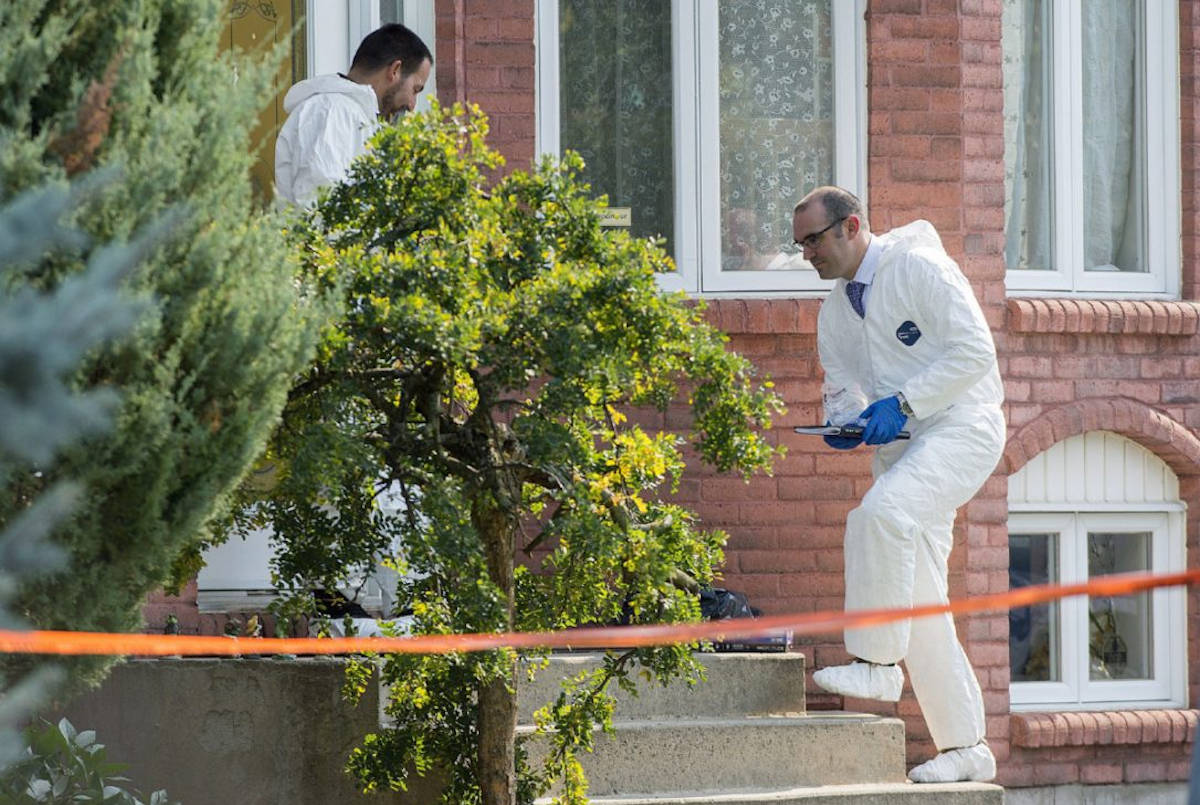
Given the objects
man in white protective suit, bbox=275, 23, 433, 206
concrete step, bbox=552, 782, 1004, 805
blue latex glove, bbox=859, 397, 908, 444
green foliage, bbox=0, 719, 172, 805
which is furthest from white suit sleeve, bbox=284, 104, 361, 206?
concrete step, bbox=552, 782, 1004, 805

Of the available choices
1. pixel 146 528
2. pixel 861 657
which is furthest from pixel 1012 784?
pixel 146 528

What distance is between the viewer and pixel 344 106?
290 inches

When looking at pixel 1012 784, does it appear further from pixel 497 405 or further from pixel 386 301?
pixel 386 301

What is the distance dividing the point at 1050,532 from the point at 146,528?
5.56 meters

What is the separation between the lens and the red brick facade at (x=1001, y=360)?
8438mm

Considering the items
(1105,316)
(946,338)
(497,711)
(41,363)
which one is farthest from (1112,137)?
(41,363)

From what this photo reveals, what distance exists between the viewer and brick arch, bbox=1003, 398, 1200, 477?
8.73 m

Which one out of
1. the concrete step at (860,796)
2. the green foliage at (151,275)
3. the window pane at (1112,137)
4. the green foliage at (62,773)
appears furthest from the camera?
the window pane at (1112,137)

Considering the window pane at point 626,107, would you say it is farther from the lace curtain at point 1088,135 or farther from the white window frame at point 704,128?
the lace curtain at point 1088,135

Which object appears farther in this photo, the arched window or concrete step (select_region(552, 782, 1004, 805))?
the arched window

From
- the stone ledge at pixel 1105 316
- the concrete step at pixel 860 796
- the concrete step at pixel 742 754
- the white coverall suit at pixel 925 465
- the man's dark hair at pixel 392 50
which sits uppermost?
the man's dark hair at pixel 392 50

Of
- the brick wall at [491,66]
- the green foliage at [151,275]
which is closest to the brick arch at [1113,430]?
the brick wall at [491,66]

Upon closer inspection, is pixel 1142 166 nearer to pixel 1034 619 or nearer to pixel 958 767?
pixel 1034 619

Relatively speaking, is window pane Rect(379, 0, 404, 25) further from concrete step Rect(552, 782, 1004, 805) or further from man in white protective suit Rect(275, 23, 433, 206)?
concrete step Rect(552, 782, 1004, 805)
